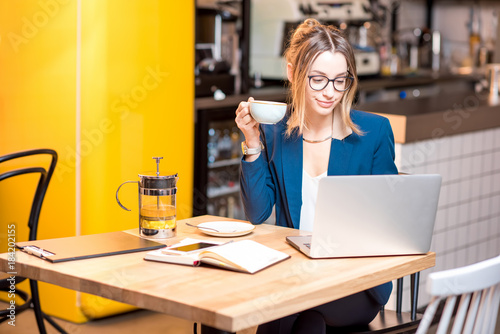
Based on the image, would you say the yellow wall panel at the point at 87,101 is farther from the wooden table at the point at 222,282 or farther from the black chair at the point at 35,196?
the wooden table at the point at 222,282

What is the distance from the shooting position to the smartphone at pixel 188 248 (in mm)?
1756

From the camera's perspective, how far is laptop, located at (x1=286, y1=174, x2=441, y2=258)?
1.68m

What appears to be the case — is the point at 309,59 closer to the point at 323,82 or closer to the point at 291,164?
the point at 323,82

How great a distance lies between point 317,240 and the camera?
1713 mm

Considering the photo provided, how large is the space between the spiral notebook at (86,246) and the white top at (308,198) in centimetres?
56

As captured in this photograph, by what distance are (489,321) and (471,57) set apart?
217 inches

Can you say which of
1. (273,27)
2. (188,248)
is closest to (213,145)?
(273,27)

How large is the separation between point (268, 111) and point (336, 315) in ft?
1.95

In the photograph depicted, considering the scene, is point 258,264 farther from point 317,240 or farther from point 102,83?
point 102,83

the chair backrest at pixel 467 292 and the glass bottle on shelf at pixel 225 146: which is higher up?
the glass bottle on shelf at pixel 225 146

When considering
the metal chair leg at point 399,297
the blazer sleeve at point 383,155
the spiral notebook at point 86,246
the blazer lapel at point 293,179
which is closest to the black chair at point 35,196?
the spiral notebook at point 86,246

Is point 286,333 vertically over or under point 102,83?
under

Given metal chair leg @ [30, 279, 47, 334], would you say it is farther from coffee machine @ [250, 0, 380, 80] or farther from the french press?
coffee machine @ [250, 0, 380, 80]

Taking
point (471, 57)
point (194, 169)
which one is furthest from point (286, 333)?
point (471, 57)
